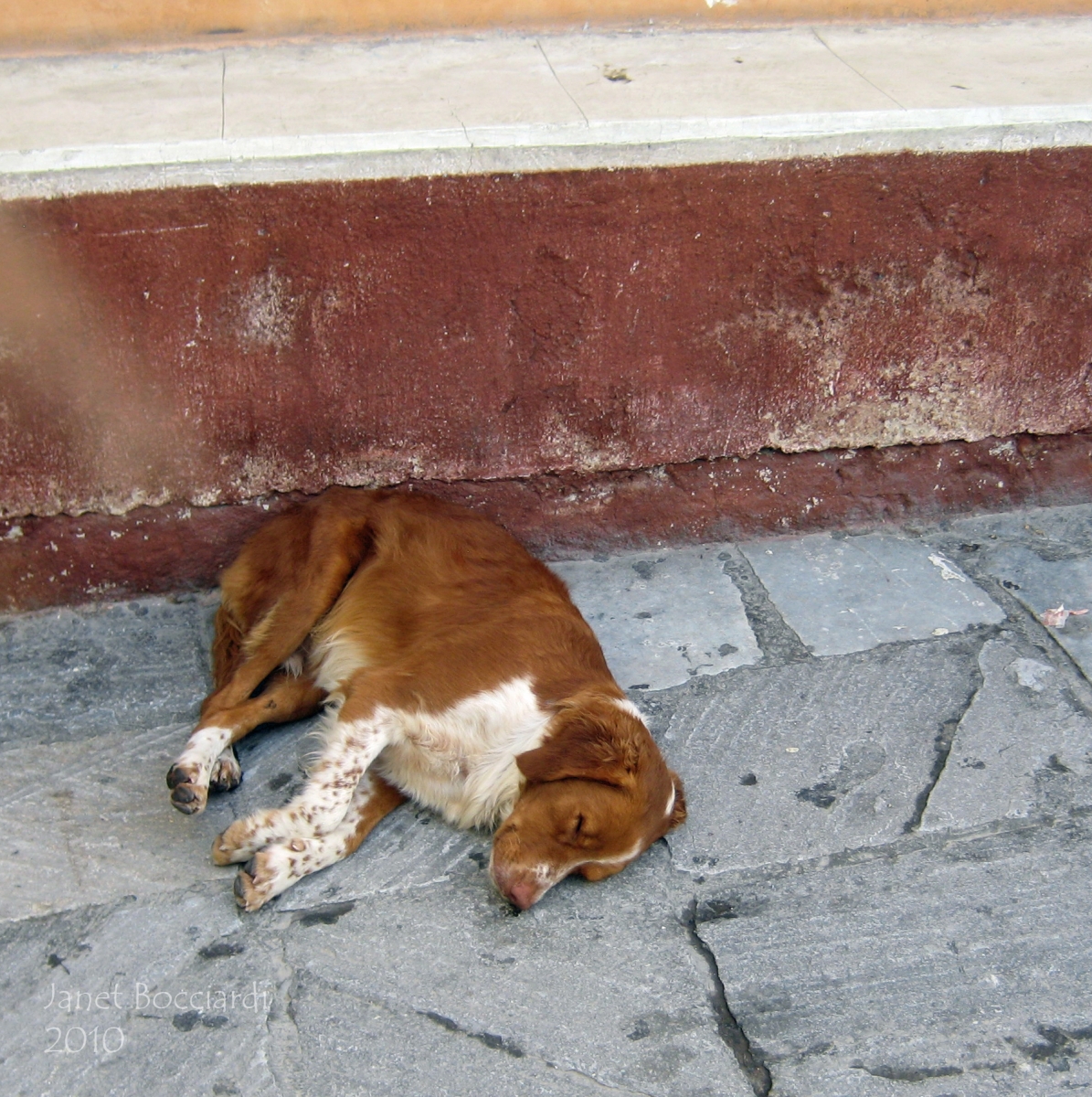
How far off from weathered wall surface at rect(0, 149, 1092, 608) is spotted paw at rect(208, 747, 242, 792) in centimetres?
78

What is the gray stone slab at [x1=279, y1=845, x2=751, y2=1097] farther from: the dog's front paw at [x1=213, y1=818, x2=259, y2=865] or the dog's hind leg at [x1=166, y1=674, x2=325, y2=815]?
the dog's hind leg at [x1=166, y1=674, x2=325, y2=815]

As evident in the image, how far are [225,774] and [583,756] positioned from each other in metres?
0.92

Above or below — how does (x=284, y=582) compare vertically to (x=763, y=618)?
above

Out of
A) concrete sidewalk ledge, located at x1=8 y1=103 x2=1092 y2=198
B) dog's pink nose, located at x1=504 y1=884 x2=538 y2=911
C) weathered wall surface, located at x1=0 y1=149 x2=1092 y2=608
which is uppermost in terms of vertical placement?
concrete sidewalk ledge, located at x1=8 y1=103 x2=1092 y2=198

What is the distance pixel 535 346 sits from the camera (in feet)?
11.1

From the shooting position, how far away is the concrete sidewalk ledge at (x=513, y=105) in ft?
9.80

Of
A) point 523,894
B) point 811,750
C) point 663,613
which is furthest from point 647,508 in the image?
point 523,894

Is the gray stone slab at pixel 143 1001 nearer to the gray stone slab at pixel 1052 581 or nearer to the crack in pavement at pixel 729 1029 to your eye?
the crack in pavement at pixel 729 1029

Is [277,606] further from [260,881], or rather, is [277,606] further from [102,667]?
[260,881]

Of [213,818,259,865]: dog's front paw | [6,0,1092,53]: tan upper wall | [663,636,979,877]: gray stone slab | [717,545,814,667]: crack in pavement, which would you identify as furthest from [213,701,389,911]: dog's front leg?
[6,0,1092,53]: tan upper wall

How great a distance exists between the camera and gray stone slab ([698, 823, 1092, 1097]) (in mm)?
2270

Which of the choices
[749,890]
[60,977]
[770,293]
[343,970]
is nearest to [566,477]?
[770,293]

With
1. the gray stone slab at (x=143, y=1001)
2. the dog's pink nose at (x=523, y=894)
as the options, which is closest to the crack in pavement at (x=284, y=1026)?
the gray stone slab at (x=143, y=1001)

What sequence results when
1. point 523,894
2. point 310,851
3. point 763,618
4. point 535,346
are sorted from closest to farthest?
point 523,894 < point 310,851 < point 535,346 < point 763,618
